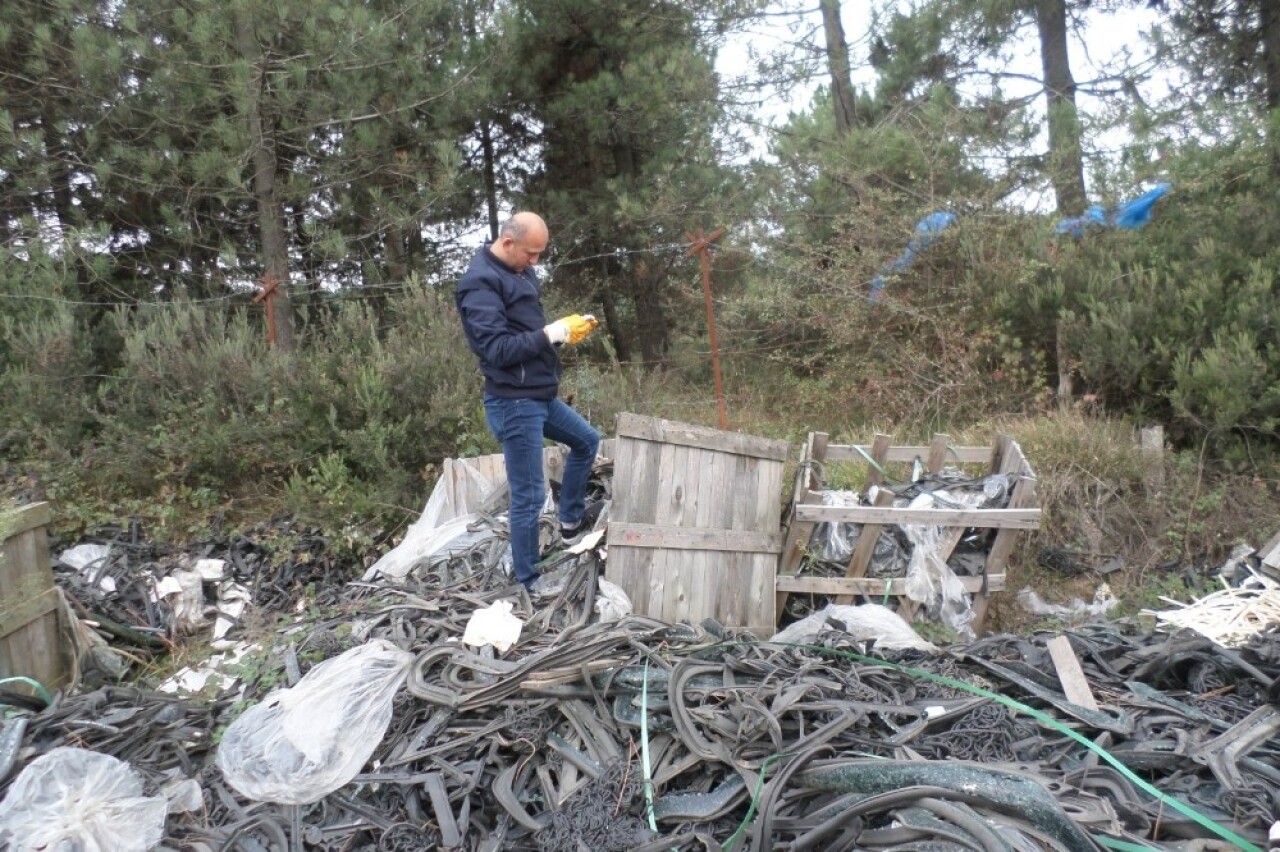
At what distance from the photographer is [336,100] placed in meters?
7.61

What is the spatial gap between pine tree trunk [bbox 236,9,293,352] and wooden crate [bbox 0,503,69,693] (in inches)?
126

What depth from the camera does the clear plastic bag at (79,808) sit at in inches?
105

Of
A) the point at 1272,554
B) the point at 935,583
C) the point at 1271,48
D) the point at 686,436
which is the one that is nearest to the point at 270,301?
the point at 686,436

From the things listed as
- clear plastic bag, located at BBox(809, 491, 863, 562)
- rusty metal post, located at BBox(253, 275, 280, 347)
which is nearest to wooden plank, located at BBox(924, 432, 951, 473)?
clear plastic bag, located at BBox(809, 491, 863, 562)

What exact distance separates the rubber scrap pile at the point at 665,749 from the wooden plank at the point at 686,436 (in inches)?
37.1

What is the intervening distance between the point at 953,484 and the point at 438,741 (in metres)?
3.17

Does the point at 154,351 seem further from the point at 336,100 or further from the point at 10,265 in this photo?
the point at 336,100

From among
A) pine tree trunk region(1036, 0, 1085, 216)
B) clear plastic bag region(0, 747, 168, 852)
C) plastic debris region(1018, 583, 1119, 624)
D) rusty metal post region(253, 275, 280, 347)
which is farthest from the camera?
pine tree trunk region(1036, 0, 1085, 216)

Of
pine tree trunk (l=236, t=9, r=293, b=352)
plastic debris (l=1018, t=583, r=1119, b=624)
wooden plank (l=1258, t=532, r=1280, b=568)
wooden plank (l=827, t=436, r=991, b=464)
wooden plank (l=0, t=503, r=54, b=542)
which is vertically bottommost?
plastic debris (l=1018, t=583, r=1119, b=624)

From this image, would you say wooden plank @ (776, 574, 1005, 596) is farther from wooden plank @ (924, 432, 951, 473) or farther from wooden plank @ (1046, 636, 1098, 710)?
wooden plank @ (1046, 636, 1098, 710)

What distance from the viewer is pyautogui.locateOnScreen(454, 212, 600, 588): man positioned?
4016 mm

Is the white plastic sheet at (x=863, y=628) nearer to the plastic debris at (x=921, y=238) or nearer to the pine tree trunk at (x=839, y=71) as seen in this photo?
the plastic debris at (x=921, y=238)

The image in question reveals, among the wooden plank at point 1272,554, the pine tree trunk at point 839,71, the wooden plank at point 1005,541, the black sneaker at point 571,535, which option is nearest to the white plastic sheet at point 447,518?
the black sneaker at point 571,535

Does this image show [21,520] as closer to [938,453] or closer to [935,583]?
[935,583]
